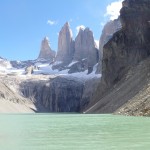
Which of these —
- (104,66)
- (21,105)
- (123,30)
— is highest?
(123,30)

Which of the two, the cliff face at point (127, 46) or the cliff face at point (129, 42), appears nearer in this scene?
the cliff face at point (127, 46)

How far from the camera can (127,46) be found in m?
131

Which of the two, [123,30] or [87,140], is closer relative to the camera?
[87,140]

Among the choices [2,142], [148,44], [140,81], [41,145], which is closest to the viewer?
[41,145]

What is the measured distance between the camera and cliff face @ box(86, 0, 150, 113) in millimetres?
123875

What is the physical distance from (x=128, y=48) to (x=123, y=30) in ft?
23.8

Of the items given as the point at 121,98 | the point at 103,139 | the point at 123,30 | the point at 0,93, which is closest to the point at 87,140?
the point at 103,139

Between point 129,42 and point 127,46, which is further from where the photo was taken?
point 127,46

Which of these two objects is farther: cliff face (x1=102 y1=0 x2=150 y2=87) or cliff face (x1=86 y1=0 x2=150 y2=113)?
cliff face (x1=102 y1=0 x2=150 y2=87)

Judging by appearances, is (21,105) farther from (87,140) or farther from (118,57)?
(87,140)

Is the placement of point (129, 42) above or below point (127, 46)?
above

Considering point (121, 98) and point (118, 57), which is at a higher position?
point (118, 57)

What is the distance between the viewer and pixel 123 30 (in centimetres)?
13350

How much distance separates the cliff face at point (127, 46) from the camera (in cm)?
12388
